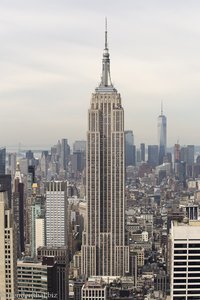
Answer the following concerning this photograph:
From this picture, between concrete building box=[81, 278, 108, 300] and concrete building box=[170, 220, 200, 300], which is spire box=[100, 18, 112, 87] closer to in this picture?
concrete building box=[170, 220, 200, 300]

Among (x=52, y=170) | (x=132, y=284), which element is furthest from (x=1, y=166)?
(x=132, y=284)

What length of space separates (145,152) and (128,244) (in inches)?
165

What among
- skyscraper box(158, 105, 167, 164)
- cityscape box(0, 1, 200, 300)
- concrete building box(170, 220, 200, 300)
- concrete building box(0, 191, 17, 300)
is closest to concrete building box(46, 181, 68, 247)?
cityscape box(0, 1, 200, 300)

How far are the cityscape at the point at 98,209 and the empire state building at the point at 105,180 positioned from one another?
21mm

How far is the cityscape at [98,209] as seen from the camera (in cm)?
893

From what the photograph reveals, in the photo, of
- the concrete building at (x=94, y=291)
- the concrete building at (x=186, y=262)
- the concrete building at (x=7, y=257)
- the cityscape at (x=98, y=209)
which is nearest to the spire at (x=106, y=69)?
the cityscape at (x=98, y=209)

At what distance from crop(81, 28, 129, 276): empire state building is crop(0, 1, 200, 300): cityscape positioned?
2 cm

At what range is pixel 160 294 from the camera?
8.88 meters

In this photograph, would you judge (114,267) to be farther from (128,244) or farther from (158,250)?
(158,250)

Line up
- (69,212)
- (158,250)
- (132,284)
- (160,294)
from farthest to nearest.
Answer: (69,212) → (158,250) → (132,284) → (160,294)

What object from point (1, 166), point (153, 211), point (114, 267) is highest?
point (1, 166)

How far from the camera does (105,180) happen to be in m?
14.7

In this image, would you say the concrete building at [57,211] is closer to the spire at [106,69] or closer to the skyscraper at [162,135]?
the spire at [106,69]

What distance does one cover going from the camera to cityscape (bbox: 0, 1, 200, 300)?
8934mm
